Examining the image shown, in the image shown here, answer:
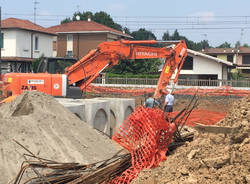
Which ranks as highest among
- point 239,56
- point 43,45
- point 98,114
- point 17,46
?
point 239,56

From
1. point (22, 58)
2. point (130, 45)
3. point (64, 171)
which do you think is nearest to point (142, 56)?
point (130, 45)

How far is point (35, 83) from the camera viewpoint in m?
12.1

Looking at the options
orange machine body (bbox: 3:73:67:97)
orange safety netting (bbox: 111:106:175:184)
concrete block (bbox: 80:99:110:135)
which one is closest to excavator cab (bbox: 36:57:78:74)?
orange machine body (bbox: 3:73:67:97)

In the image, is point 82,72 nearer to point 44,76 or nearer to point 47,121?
point 44,76

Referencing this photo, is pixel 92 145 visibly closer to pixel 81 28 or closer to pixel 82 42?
pixel 82 42

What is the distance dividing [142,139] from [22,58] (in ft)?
105

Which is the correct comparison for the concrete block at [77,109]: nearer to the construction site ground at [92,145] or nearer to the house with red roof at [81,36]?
the construction site ground at [92,145]

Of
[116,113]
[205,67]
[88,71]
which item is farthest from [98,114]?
[205,67]

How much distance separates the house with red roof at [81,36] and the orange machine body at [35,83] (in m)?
36.4

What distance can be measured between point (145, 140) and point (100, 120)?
3582 millimetres

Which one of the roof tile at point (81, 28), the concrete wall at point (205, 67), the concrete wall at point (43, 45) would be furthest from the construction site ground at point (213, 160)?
the roof tile at point (81, 28)

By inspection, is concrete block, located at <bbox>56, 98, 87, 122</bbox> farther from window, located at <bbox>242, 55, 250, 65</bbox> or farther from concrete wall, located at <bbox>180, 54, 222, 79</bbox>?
window, located at <bbox>242, 55, 250, 65</bbox>

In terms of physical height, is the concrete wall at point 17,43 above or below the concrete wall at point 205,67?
above

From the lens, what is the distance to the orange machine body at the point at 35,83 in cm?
1204
